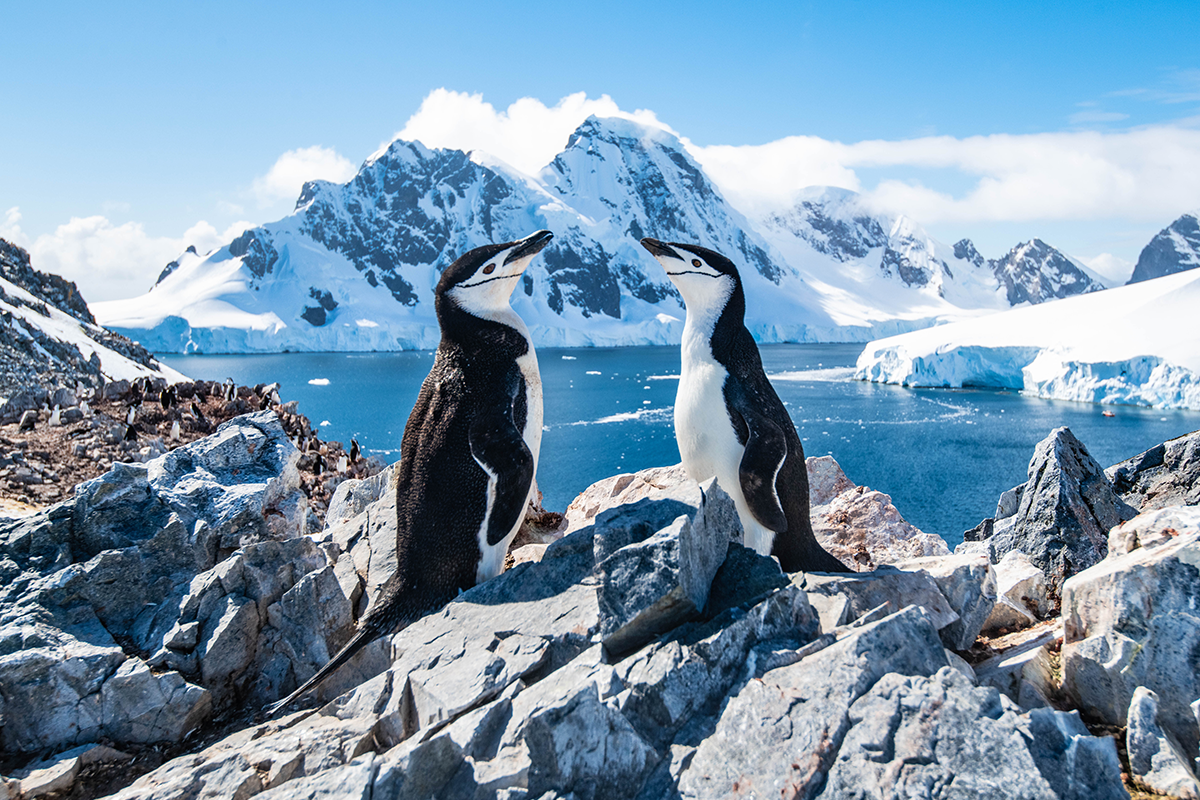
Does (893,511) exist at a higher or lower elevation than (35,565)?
lower

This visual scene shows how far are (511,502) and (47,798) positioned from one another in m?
2.80

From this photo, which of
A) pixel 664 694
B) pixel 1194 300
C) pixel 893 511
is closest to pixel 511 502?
pixel 664 694

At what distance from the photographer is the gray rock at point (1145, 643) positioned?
3.09 meters

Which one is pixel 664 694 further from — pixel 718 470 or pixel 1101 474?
pixel 1101 474

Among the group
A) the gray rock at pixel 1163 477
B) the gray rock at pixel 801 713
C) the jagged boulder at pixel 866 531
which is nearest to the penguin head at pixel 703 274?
the jagged boulder at pixel 866 531

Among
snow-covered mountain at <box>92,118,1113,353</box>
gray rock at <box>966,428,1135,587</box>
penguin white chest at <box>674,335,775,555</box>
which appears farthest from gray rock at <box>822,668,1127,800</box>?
snow-covered mountain at <box>92,118,1113,353</box>

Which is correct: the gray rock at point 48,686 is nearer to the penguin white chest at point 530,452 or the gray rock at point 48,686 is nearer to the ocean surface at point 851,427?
the penguin white chest at point 530,452

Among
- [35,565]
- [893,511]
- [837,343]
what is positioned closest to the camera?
[35,565]

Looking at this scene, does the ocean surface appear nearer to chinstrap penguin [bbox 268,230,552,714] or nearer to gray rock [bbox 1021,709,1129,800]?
chinstrap penguin [bbox 268,230,552,714]

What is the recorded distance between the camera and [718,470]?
4984 mm

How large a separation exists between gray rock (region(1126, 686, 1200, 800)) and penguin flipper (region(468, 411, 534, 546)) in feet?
11.1

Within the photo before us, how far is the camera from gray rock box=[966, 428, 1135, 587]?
20.0 ft

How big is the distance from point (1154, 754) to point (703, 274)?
3.65 m

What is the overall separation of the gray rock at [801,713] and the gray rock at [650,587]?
517mm
